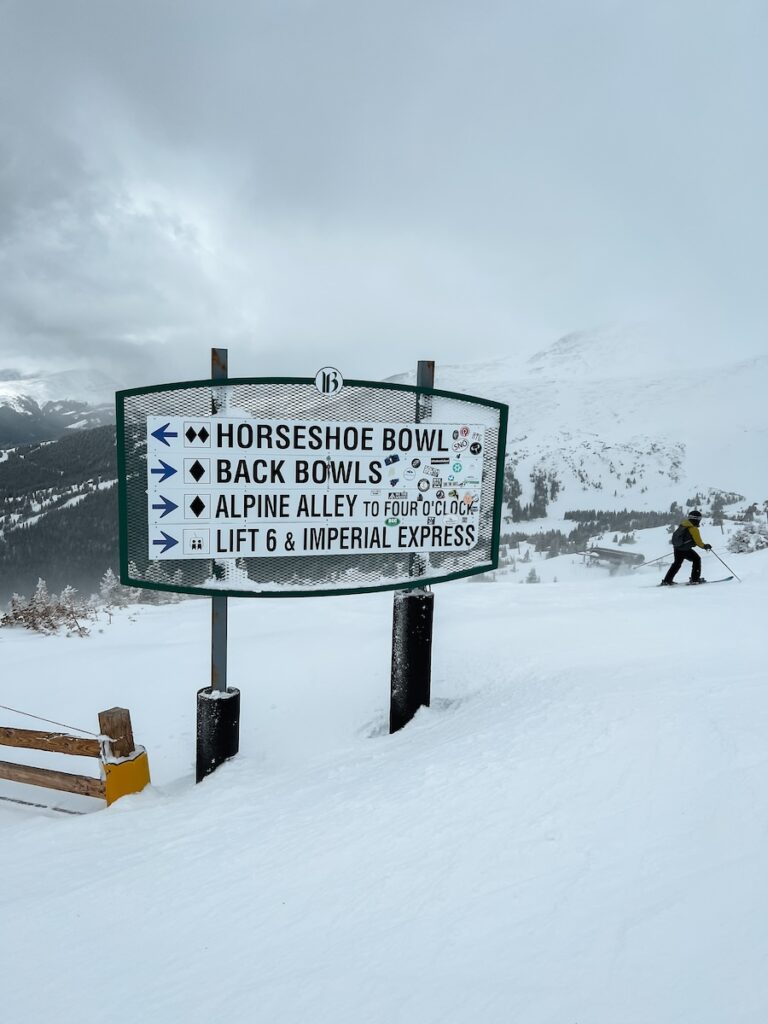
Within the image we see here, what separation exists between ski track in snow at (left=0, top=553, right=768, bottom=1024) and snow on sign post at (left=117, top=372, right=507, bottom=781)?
1.08 metres

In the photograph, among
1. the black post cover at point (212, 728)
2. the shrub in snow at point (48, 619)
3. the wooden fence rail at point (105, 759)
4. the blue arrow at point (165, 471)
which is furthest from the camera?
the shrub in snow at point (48, 619)

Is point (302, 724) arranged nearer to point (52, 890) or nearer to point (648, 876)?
point (52, 890)

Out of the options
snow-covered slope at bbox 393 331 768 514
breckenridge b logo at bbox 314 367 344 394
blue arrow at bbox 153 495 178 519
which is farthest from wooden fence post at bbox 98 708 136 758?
snow-covered slope at bbox 393 331 768 514

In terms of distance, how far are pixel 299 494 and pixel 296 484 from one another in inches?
3.6

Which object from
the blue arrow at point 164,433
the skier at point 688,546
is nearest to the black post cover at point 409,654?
the blue arrow at point 164,433

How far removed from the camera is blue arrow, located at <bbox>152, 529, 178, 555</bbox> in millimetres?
4719

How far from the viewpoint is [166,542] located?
4727 millimetres

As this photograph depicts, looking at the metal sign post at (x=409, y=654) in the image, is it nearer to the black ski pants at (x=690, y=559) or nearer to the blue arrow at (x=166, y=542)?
the blue arrow at (x=166, y=542)

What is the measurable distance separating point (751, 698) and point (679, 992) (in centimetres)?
307

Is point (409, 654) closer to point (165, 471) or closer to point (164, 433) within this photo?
point (165, 471)

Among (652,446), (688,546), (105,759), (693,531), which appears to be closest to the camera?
(105,759)

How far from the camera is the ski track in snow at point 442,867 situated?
6.73 feet

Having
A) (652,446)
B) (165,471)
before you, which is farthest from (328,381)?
Result: (652,446)

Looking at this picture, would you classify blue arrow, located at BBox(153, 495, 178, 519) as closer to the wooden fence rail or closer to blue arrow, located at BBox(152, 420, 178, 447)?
blue arrow, located at BBox(152, 420, 178, 447)
